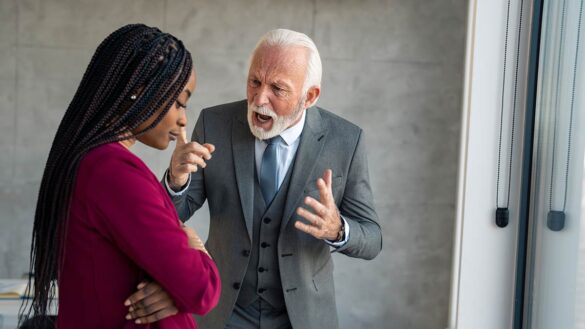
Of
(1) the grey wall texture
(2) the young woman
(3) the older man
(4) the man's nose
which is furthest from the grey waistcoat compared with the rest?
(1) the grey wall texture

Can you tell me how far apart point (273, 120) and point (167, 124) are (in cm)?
82

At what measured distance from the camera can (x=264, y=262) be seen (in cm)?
221

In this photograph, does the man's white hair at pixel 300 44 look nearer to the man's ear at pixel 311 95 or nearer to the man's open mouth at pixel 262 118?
the man's ear at pixel 311 95

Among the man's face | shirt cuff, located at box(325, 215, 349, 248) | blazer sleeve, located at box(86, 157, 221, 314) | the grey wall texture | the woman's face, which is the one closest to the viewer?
blazer sleeve, located at box(86, 157, 221, 314)

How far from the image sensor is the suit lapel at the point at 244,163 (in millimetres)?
2229

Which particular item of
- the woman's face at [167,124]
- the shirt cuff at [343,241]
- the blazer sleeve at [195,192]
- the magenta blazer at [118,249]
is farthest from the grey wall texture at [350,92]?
the magenta blazer at [118,249]

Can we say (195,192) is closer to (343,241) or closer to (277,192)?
(277,192)

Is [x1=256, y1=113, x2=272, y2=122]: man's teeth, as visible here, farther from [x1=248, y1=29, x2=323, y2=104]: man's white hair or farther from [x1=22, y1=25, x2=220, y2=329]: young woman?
[x1=22, y1=25, x2=220, y2=329]: young woman

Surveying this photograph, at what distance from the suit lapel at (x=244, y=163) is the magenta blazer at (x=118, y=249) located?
0.83 meters

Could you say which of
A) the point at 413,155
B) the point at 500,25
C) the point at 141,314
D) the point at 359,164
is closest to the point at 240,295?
the point at 359,164

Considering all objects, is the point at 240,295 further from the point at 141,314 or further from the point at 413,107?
the point at 413,107

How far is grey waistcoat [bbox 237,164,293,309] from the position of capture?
7.23 feet

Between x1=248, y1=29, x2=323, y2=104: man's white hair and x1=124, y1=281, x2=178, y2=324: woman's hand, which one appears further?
x1=248, y1=29, x2=323, y2=104: man's white hair

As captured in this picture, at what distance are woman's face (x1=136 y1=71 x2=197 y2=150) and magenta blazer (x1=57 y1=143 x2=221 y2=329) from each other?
70mm
